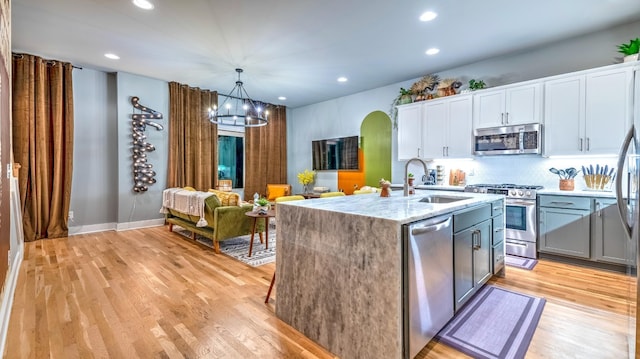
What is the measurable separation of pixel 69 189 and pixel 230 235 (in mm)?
3195

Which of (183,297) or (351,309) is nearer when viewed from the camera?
(351,309)

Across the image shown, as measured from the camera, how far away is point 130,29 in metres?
3.63

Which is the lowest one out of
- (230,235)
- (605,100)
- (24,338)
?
(24,338)

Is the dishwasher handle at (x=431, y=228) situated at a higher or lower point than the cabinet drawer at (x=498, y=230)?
higher

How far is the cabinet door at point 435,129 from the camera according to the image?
4859mm

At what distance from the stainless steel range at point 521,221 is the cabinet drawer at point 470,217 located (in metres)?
1.50

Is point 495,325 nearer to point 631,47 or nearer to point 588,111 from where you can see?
point 588,111

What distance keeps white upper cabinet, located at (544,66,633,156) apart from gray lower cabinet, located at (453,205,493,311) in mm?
2081

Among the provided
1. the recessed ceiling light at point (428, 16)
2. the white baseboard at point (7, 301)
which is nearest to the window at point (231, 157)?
the white baseboard at point (7, 301)

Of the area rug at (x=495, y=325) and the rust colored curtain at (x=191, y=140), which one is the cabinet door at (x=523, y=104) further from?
the rust colored curtain at (x=191, y=140)

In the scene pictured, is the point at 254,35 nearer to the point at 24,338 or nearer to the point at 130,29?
the point at 130,29

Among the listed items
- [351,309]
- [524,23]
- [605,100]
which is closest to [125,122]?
[351,309]

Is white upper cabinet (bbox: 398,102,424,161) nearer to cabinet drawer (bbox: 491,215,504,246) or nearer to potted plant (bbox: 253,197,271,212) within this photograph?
cabinet drawer (bbox: 491,215,504,246)

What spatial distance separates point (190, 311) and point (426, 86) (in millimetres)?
4947
